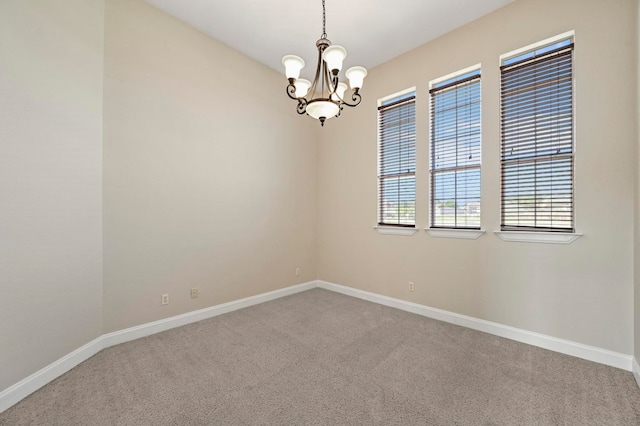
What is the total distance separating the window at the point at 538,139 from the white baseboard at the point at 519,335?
1.00 m

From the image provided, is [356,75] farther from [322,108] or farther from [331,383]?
[331,383]

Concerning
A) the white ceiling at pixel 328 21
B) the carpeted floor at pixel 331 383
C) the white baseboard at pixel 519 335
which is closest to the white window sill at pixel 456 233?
the white baseboard at pixel 519 335

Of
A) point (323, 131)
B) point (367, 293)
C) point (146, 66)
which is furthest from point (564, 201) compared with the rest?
point (146, 66)

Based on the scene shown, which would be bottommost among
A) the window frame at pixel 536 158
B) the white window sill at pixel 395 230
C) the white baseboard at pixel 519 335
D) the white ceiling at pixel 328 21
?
the white baseboard at pixel 519 335

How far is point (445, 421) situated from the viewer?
1617 millimetres

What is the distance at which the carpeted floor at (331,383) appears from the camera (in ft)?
5.44

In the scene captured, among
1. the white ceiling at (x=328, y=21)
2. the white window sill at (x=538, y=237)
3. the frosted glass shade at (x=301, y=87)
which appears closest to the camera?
the frosted glass shade at (x=301, y=87)

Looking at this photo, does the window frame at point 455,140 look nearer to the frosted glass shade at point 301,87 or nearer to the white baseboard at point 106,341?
the frosted glass shade at point 301,87

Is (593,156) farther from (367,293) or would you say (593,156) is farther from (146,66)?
(146,66)

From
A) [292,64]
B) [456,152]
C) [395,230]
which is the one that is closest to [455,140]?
[456,152]

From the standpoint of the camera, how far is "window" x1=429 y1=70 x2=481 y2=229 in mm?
2973

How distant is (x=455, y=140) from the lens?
3117 mm

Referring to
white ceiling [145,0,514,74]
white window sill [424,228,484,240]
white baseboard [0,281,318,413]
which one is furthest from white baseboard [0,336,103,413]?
white window sill [424,228,484,240]

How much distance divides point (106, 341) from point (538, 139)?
14.6 ft
